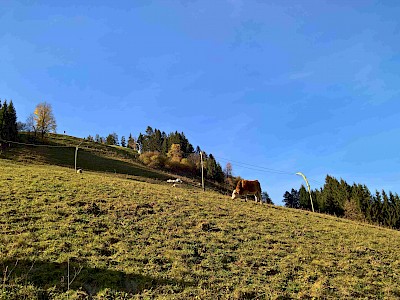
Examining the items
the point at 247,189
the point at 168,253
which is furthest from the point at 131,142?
the point at 168,253

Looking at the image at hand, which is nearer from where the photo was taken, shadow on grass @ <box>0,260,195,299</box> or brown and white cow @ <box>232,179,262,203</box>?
shadow on grass @ <box>0,260,195,299</box>

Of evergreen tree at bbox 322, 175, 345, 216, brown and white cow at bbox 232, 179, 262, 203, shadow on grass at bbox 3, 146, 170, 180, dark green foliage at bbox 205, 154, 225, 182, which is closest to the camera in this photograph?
brown and white cow at bbox 232, 179, 262, 203

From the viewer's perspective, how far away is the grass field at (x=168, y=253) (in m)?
10.5

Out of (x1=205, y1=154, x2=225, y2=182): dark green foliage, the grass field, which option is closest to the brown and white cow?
the grass field

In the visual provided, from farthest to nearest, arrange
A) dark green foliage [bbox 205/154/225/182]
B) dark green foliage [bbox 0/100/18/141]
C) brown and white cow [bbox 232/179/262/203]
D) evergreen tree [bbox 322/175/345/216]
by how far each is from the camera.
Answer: dark green foliage [bbox 205/154/225/182]
evergreen tree [bbox 322/175/345/216]
dark green foliage [bbox 0/100/18/141]
brown and white cow [bbox 232/179/262/203]

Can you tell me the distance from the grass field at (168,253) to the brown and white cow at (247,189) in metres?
9.92

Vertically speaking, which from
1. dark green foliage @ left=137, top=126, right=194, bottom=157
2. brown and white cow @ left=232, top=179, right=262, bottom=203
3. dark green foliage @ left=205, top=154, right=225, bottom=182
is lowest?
brown and white cow @ left=232, top=179, right=262, bottom=203

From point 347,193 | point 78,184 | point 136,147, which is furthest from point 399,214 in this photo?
point 136,147

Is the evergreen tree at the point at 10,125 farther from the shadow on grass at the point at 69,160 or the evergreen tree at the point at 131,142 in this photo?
the evergreen tree at the point at 131,142

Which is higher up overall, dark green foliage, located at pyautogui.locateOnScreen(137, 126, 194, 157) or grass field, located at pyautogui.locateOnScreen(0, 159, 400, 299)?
dark green foliage, located at pyautogui.locateOnScreen(137, 126, 194, 157)

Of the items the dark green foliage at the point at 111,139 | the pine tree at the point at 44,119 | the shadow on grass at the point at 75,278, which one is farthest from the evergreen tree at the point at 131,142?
the shadow on grass at the point at 75,278

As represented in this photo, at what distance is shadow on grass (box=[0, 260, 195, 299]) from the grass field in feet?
0.10

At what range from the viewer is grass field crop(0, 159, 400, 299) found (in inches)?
413

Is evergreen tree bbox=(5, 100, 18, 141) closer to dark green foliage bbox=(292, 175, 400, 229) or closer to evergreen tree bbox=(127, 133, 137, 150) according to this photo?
dark green foliage bbox=(292, 175, 400, 229)
